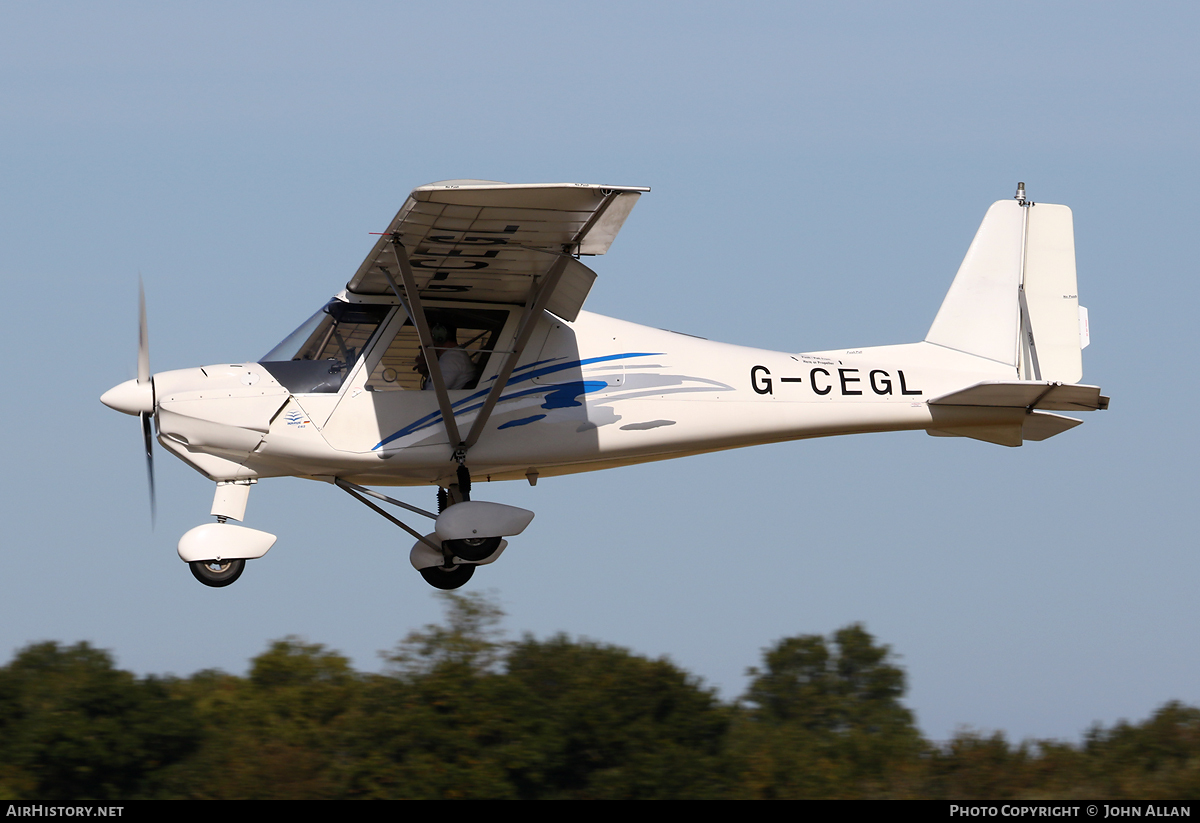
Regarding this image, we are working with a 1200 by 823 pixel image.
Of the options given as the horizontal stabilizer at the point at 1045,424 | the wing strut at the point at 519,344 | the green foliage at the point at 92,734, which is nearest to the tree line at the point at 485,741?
the green foliage at the point at 92,734

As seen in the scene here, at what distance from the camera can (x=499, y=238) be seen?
10.2 metres

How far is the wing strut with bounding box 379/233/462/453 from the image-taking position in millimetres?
10141

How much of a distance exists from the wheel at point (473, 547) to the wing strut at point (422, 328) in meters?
0.71

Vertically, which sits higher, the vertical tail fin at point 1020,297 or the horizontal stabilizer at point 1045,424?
the vertical tail fin at point 1020,297

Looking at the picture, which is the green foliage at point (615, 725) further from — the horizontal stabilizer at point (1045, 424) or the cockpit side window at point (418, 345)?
the cockpit side window at point (418, 345)

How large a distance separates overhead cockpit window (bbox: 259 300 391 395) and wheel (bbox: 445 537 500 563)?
1557 millimetres

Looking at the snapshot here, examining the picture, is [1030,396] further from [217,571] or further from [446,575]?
[217,571]

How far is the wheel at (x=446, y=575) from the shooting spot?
11.7 m

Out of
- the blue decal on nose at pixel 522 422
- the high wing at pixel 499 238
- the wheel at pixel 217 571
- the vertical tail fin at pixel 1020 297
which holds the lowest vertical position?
the wheel at pixel 217 571

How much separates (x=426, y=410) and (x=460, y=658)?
8.45 metres

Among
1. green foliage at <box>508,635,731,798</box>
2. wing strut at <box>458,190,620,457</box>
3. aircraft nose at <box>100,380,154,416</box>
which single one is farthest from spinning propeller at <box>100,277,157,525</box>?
green foliage at <box>508,635,731,798</box>

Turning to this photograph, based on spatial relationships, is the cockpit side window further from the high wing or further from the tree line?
the tree line

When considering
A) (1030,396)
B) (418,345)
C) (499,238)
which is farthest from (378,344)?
(1030,396)

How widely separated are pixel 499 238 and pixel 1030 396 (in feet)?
16.0
